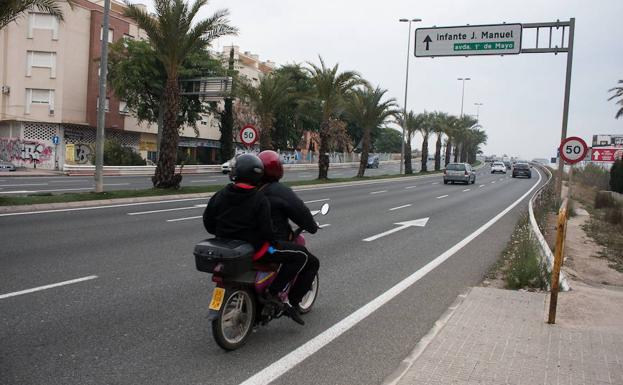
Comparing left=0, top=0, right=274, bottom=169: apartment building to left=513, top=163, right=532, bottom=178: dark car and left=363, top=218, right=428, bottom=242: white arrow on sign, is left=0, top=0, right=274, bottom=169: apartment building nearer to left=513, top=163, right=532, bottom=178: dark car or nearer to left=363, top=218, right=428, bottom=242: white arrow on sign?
left=363, top=218, right=428, bottom=242: white arrow on sign

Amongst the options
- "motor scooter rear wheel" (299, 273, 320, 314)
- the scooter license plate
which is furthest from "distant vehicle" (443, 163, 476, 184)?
the scooter license plate

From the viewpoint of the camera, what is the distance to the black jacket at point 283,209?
15.7 feet

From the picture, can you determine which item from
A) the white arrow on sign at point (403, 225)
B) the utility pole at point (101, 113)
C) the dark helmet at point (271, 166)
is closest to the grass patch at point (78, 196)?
the utility pole at point (101, 113)

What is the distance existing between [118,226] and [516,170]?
48778mm

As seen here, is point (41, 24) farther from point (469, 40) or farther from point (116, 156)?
point (469, 40)

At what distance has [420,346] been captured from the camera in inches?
189

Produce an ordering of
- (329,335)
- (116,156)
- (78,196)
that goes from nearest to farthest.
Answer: (329,335)
(78,196)
(116,156)

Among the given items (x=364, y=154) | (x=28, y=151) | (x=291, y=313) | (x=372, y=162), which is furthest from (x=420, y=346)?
(x=372, y=162)

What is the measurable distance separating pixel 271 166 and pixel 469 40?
16.7m

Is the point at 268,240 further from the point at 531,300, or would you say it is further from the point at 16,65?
the point at 16,65

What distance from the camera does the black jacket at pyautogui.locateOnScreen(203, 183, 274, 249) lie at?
4492 mm

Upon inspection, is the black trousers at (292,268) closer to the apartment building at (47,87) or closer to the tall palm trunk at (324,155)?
the tall palm trunk at (324,155)

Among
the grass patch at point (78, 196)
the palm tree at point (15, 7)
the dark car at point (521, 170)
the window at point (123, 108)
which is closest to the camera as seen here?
the grass patch at point (78, 196)

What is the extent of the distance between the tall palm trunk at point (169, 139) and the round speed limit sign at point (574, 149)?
43.9 ft
